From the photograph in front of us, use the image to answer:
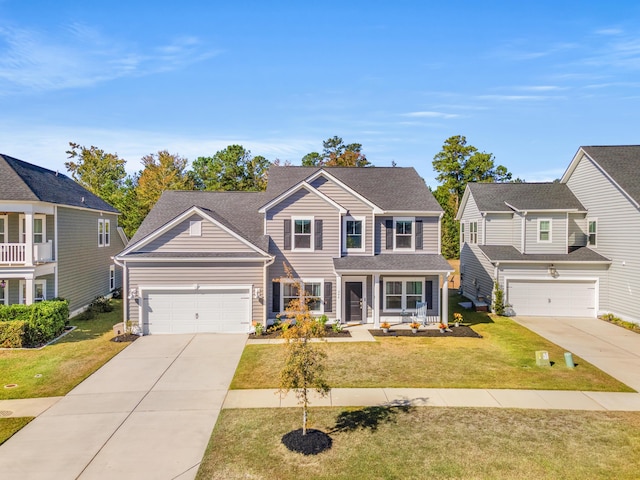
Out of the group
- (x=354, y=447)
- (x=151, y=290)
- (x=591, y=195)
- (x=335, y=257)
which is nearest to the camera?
(x=354, y=447)

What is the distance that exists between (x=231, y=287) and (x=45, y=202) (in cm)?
901

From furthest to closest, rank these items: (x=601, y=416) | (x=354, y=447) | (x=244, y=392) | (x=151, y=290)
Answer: (x=151, y=290), (x=244, y=392), (x=601, y=416), (x=354, y=447)

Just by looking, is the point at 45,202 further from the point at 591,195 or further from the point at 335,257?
the point at 591,195

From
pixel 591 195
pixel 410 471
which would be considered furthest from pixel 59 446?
pixel 591 195

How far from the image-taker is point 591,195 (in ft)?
71.3

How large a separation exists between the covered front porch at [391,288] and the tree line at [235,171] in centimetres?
2098

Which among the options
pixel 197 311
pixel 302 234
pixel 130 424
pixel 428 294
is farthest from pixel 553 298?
pixel 130 424

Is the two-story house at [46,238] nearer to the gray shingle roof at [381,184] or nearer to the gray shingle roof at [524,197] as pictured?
the gray shingle roof at [381,184]

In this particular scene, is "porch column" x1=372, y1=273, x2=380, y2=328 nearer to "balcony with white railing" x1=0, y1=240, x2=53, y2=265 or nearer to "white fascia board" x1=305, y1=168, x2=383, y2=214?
"white fascia board" x1=305, y1=168, x2=383, y2=214

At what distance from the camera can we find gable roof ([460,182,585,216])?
22188 mm

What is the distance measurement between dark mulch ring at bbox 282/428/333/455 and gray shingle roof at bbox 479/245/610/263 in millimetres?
15701

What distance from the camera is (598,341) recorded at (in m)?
16.6

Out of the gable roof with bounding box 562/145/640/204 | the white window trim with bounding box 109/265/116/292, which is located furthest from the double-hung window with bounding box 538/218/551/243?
the white window trim with bounding box 109/265/116/292

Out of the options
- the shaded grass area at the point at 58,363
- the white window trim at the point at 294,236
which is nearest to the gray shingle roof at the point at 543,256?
the white window trim at the point at 294,236
